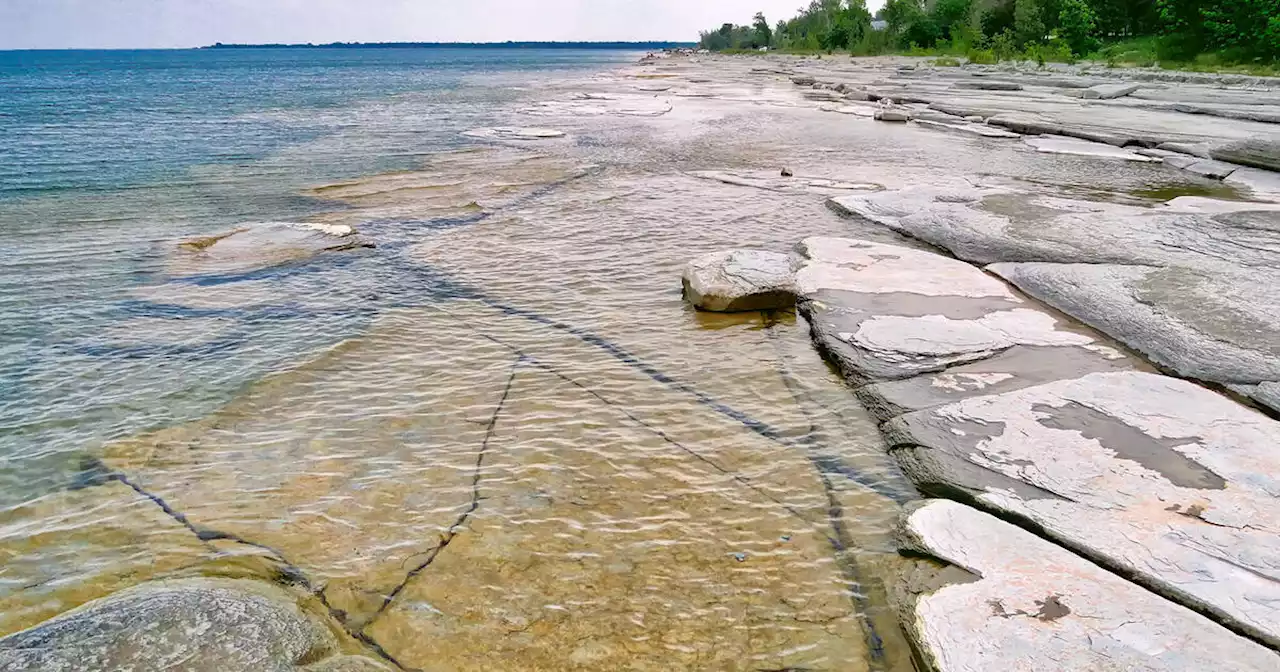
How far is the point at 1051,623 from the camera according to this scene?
1869 mm

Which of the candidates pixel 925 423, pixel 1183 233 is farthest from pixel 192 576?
pixel 1183 233

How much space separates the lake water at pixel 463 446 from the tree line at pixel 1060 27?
26.7 m

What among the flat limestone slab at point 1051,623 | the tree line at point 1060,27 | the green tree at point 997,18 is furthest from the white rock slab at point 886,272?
the green tree at point 997,18

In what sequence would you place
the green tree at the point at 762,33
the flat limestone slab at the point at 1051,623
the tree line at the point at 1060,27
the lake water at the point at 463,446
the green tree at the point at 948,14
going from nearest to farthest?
the flat limestone slab at the point at 1051,623 → the lake water at the point at 463,446 → the tree line at the point at 1060,27 → the green tree at the point at 948,14 → the green tree at the point at 762,33

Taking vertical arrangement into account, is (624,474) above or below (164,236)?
below

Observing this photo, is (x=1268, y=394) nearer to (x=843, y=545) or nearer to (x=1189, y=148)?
(x=843, y=545)

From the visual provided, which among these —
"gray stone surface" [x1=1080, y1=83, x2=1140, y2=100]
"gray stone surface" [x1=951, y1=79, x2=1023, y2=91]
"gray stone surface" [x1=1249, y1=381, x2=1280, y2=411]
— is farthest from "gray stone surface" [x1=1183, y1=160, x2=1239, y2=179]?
"gray stone surface" [x1=951, y1=79, x2=1023, y2=91]

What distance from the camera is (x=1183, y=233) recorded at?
5.13 metres

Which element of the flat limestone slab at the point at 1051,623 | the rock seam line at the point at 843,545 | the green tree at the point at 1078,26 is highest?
the green tree at the point at 1078,26

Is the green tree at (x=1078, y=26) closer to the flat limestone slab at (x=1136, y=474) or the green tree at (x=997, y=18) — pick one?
the green tree at (x=997, y=18)

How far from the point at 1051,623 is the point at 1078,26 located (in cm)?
4045

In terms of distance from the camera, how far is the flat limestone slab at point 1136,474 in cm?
202

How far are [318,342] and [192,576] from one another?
2.02 metres

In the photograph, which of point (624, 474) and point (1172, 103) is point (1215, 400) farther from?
point (1172, 103)
